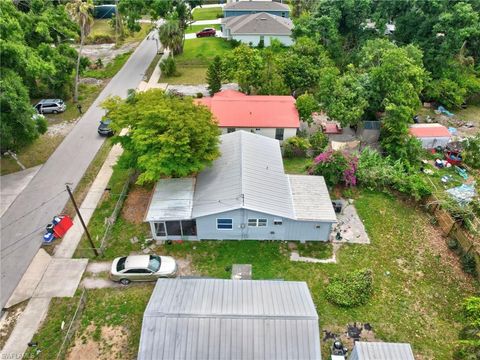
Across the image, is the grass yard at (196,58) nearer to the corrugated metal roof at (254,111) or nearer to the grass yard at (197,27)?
the grass yard at (197,27)

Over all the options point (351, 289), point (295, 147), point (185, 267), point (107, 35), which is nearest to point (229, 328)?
point (185, 267)

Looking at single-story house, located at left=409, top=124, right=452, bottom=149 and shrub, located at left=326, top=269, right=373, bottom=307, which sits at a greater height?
single-story house, located at left=409, top=124, right=452, bottom=149

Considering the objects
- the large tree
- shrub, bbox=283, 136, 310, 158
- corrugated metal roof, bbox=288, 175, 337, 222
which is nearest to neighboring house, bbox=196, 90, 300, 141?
shrub, bbox=283, 136, 310, 158

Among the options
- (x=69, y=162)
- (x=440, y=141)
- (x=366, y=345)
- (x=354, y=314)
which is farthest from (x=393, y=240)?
(x=69, y=162)

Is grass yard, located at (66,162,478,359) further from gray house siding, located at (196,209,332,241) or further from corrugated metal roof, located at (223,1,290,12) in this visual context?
corrugated metal roof, located at (223,1,290,12)

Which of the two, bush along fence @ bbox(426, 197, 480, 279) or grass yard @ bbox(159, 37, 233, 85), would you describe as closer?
bush along fence @ bbox(426, 197, 480, 279)

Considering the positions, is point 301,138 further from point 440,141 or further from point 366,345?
point 366,345

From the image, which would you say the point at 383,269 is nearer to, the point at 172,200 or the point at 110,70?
the point at 172,200

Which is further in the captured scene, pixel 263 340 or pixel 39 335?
pixel 39 335
